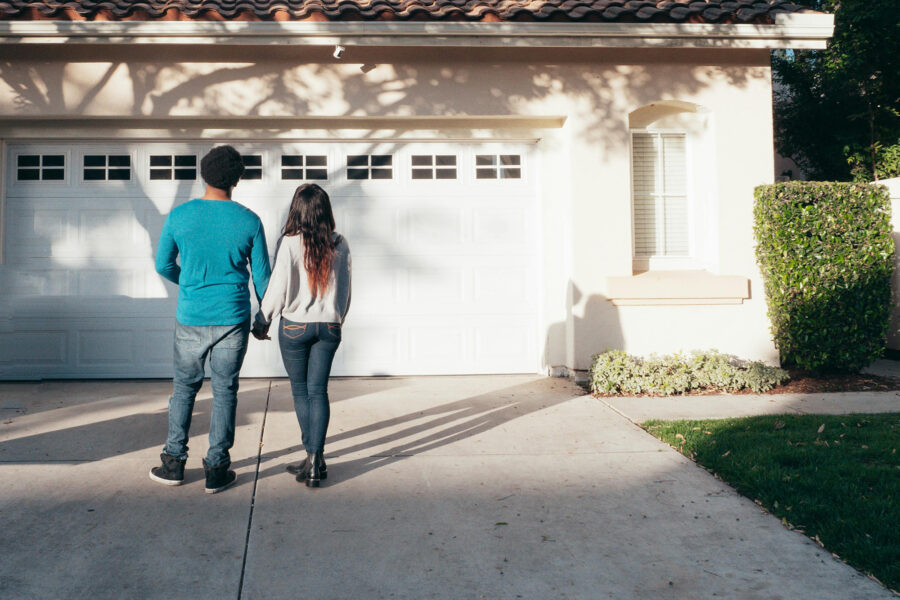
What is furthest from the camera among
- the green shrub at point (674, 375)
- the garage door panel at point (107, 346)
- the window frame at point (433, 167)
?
the window frame at point (433, 167)

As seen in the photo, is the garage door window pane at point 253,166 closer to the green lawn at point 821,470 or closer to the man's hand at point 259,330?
the man's hand at point 259,330

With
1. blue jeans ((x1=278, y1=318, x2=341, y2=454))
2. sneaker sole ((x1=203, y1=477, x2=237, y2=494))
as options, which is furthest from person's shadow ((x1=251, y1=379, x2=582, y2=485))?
blue jeans ((x1=278, y1=318, x2=341, y2=454))

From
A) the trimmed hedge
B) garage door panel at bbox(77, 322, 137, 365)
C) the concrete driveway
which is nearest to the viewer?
the concrete driveway

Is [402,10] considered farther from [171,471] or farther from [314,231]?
[171,471]

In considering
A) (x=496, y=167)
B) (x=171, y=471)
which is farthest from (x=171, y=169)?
(x=171, y=471)

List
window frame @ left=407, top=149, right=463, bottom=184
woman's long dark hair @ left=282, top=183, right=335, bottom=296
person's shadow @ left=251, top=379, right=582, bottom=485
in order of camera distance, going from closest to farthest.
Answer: woman's long dark hair @ left=282, top=183, right=335, bottom=296 < person's shadow @ left=251, top=379, right=582, bottom=485 < window frame @ left=407, top=149, right=463, bottom=184

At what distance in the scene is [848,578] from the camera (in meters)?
2.93

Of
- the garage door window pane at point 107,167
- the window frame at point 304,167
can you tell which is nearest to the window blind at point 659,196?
the window frame at point 304,167

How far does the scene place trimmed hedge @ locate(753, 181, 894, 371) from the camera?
22.7ft

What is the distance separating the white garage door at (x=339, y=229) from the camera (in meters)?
7.59

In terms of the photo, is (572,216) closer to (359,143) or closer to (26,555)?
(359,143)

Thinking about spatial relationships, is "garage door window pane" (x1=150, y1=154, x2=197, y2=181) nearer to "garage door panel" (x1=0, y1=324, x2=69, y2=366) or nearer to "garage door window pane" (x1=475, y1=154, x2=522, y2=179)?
"garage door panel" (x1=0, y1=324, x2=69, y2=366)

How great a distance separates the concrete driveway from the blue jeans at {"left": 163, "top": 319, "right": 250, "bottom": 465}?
1.08 ft

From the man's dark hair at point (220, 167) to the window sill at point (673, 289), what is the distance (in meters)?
4.56
